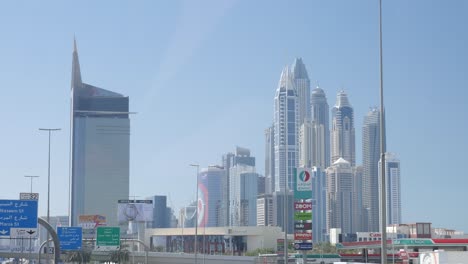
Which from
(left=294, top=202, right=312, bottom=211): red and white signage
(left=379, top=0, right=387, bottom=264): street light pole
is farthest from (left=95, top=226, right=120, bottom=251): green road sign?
(left=379, top=0, right=387, bottom=264): street light pole

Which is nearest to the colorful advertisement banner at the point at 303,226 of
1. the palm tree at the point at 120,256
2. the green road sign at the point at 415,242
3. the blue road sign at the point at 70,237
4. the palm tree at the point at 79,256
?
the blue road sign at the point at 70,237

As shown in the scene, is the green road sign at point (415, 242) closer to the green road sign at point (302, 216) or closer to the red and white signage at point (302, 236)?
the red and white signage at point (302, 236)

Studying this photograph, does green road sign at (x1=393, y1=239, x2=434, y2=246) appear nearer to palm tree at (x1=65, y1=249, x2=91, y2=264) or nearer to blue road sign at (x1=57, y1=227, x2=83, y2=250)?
palm tree at (x1=65, y1=249, x2=91, y2=264)

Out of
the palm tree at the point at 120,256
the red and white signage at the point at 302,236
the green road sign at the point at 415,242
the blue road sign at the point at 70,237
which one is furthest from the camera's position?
the palm tree at the point at 120,256

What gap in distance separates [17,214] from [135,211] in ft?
355

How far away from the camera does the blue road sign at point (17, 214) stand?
162 ft

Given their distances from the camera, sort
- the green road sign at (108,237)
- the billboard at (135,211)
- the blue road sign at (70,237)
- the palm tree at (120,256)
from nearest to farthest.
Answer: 1. the blue road sign at (70,237)
2. the green road sign at (108,237)
3. the palm tree at (120,256)
4. the billboard at (135,211)

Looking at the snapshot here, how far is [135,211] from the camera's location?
6196 inches

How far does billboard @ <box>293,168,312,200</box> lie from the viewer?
86.5 metres

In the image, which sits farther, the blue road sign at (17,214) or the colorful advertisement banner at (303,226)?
the colorful advertisement banner at (303,226)

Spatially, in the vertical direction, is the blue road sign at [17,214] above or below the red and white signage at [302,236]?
above

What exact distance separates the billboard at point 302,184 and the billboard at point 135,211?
2852 inches

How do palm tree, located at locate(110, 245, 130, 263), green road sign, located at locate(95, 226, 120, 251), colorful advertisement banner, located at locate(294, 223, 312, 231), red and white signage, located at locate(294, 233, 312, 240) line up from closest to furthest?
1. red and white signage, located at locate(294, 233, 312, 240)
2. colorful advertisement banner, located at locate(294, 223, 312, 231)
3. green road sign, located at locate(95, 226, 120, 251)
4. palm tree, located at locate(110, 245, 130, 263)

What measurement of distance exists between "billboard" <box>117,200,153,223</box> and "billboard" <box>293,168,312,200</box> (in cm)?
7243
